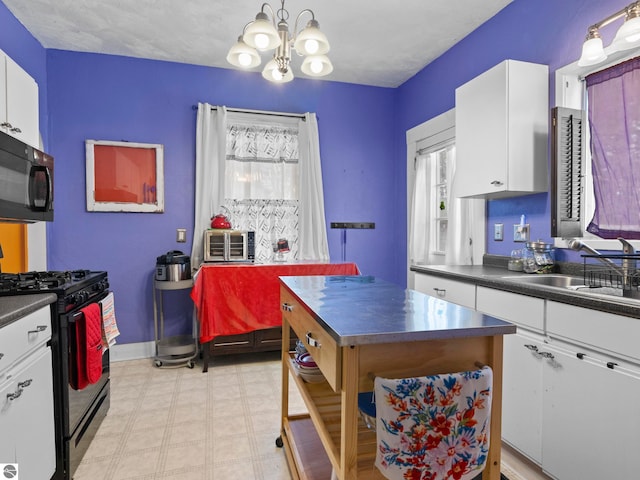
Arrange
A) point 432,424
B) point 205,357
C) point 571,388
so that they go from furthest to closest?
point 205,357 → point 571,388 → point 432,424

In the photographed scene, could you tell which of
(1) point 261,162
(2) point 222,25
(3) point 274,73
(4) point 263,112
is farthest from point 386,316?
(4) point 263,112

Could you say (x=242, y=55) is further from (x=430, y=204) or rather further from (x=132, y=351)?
(x=132, y=351)

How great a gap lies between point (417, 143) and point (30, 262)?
350cm

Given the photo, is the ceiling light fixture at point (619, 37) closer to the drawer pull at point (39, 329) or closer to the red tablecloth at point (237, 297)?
the red tablecloth at point (237, 297)

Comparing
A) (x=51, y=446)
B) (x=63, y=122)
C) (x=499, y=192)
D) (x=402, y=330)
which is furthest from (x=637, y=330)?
(x=63, y=122)

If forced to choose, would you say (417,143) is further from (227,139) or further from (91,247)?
(91,247)

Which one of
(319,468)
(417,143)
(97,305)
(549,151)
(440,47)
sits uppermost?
(440,47)

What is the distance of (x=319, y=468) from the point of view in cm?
154

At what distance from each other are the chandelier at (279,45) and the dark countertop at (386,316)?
45.0 inches

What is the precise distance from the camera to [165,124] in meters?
3.42

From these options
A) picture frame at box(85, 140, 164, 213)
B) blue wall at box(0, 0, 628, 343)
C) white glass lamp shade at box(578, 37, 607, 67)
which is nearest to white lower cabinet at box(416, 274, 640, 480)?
blue wall at box(0, 0, 628, 343)

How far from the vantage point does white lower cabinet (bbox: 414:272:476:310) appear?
2.09m

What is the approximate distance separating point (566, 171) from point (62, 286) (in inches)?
104

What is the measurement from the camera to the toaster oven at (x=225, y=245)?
3258 millimetres
